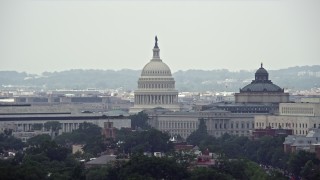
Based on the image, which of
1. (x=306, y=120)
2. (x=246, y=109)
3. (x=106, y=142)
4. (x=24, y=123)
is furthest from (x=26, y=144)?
(x=246, y=109)

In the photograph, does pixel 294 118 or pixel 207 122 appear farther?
pixel 207 122

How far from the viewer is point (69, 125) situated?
6939 inches

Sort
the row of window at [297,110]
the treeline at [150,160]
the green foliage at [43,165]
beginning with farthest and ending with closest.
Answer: the row of window at [297,110], the treeline at [150,160], the green foliage at [43,165]

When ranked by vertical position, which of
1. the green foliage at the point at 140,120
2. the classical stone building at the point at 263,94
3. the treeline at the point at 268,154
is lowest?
the treeline at the point at 268,154

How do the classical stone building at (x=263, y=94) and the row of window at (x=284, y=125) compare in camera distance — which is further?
the classical stone building at (x=263, y=94)

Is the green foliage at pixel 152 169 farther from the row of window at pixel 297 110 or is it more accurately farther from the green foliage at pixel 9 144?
the row of window at pixel 297 110

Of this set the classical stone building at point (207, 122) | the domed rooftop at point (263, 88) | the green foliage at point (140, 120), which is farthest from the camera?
the domed rooftop at point (263, 88)

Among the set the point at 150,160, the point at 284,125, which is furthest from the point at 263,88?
the point at 150,160

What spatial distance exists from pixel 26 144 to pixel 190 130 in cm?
4893

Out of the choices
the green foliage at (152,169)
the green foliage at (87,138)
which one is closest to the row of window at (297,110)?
the green foliage at (87,138)

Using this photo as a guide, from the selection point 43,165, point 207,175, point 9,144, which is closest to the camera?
point 207,175

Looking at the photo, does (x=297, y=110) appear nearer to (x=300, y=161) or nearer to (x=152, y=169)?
(x=300, y=161)

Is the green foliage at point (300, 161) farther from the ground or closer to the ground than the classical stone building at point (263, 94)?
closer to the ground

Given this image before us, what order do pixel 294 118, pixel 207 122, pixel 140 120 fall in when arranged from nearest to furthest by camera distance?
pixel 294 118
pixel 207 122
pixel 140 120
